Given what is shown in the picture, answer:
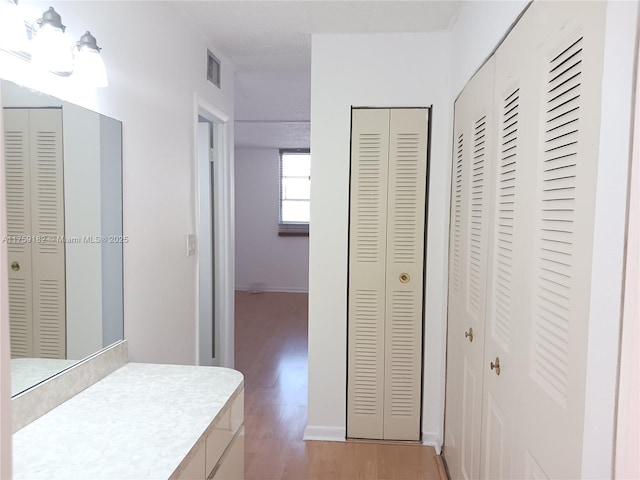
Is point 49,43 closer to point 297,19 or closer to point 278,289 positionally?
point 297,19

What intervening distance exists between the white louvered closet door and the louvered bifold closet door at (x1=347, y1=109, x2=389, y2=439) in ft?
1.50

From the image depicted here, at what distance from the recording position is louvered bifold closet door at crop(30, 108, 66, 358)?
138cm

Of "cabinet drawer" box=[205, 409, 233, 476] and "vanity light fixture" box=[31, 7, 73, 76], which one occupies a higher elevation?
"vanity light fixture" box=[31, 7, 73, 76]

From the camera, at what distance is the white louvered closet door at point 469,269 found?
5.69 ft

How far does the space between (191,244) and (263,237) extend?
5.28 metres

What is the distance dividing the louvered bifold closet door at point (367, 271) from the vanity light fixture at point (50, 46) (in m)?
1.52

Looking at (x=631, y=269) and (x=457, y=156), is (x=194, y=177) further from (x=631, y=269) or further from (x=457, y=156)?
(x=631, y=269)

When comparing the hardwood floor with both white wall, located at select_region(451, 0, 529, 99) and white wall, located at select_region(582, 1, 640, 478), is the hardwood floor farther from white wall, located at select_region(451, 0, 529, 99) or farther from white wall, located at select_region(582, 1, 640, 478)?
white wall, located at select_region(451, 0, 529, 99)

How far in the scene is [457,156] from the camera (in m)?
2.31

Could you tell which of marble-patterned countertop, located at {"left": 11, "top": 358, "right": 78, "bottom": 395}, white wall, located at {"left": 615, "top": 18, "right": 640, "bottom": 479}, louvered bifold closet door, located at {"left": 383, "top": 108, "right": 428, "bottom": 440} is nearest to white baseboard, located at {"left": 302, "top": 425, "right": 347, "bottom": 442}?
louvered bifold closet door, located at {"left": 383, "top": 108, "right": 428, "bottom": 440}

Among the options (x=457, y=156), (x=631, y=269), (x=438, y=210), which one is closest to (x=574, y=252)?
(x=631, y=269)

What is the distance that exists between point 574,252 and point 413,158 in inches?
70.6

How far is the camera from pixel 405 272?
107 inches

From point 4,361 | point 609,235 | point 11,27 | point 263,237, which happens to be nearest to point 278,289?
point 263,237
